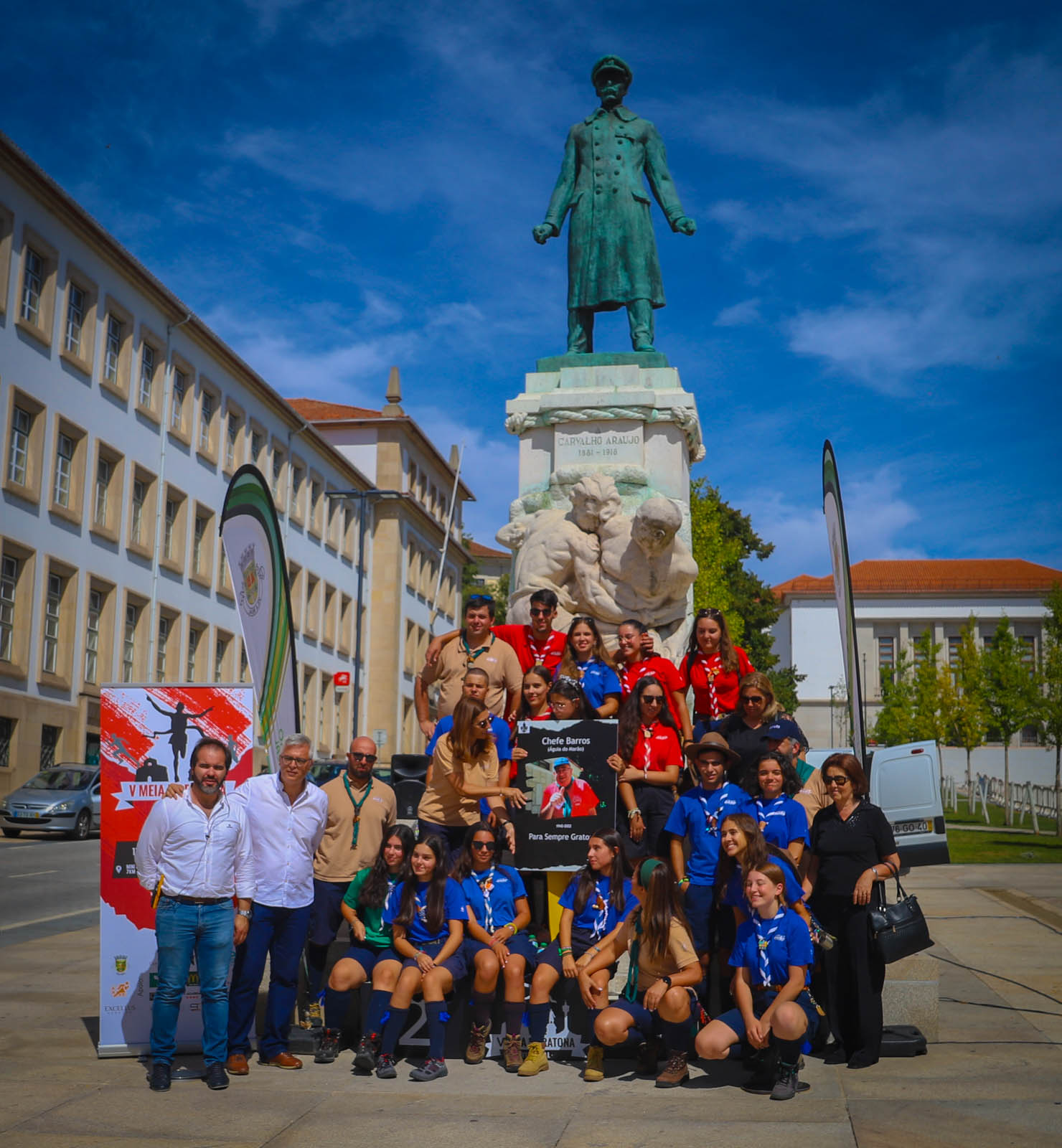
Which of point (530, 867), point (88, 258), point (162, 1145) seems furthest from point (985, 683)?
point (162, 1145)

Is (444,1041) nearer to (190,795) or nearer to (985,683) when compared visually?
(190,795)

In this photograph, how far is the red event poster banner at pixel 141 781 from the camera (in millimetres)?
7645

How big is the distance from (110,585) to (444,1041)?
32.5m

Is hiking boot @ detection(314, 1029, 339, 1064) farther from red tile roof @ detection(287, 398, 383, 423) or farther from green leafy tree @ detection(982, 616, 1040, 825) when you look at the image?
red tile roof @ detection(287, 398, 383, 423)

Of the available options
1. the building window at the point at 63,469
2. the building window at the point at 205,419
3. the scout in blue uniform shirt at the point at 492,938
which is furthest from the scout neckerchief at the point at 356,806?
the building window at the point at 205,419

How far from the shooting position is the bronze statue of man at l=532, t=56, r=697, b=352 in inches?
518

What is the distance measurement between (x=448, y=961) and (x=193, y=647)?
38286 mm

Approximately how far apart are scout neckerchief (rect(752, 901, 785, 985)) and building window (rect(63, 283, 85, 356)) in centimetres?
3237

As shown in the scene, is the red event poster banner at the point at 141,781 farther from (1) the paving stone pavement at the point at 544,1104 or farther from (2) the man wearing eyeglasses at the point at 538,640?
(2) the man wearing eyeglasses at the point at 538,640

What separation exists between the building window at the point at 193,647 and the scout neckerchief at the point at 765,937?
38.1 metres

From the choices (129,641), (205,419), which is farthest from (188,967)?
(205,419)

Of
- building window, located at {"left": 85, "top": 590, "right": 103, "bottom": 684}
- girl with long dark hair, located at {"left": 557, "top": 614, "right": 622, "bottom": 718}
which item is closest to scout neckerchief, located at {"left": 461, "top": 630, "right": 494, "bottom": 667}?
girl with long dark hair, located at {"left": 557, "top": 614, "right": 622, "bottom": 718}

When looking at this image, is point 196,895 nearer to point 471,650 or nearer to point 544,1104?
point 544,1104

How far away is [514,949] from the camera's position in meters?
7.43
